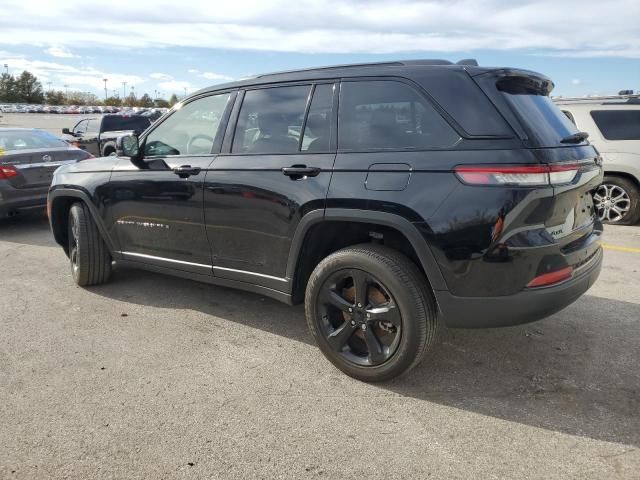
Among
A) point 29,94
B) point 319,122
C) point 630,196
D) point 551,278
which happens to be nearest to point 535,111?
point 551,278

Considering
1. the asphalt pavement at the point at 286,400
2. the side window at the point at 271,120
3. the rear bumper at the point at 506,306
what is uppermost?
the side window at the point at 271,120

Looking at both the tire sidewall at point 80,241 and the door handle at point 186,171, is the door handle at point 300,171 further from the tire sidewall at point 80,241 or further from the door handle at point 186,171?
the tire sidewall at point 80,241

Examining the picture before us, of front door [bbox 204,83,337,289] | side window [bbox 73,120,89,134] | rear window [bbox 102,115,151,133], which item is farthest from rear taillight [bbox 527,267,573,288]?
side window [bbox 73,120,89,134]

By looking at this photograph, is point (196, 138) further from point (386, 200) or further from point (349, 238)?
point (386, 200)

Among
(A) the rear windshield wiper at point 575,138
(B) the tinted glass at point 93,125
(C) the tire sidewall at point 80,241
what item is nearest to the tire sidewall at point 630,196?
(A) the rear windshield wiper at point 575,138

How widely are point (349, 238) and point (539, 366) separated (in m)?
1.45

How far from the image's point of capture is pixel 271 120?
353 cm

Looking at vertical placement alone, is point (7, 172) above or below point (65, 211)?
above

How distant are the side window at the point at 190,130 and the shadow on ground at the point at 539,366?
4.37 feet

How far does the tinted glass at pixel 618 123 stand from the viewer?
293 inches

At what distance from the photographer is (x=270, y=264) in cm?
347

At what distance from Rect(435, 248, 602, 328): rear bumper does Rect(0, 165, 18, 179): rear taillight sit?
6.74 m

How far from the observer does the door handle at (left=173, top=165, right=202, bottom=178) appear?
376 cm

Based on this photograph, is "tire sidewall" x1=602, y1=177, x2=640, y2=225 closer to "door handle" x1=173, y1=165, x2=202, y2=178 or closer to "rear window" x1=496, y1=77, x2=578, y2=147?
"rear window" x1=496, y1=77, x2=578, y2=147
